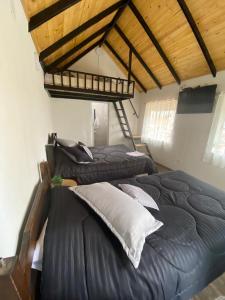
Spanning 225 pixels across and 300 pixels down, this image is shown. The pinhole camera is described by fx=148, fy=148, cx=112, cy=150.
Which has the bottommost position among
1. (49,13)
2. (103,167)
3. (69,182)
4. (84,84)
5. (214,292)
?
(214,292)

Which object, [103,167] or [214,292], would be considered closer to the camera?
[214,292]

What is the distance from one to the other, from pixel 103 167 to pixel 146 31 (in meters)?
2.88

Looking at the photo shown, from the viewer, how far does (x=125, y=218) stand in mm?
906

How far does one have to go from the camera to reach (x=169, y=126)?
162 inches

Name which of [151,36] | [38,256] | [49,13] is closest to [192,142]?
[151,36]

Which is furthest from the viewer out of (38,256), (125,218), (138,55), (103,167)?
(138,55)

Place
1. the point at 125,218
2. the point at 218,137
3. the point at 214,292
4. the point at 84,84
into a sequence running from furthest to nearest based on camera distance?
the point at 84,84, the point at 218,137, the point at 214,292, the point at 125,218

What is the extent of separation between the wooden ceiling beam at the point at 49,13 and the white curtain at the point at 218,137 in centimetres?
287

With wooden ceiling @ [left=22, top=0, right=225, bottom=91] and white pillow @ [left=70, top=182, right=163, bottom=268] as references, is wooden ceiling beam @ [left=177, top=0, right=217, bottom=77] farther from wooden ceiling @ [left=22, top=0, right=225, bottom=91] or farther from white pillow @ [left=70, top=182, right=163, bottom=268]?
white pillow @ [left=70, top=182, right=163, bottom=268]

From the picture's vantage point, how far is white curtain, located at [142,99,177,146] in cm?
407

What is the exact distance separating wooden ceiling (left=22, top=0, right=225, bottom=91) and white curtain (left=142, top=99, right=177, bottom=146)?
2.12 feet

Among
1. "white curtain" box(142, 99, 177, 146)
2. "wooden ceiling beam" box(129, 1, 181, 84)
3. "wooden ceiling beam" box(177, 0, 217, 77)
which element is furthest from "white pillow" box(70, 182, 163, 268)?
"white curtain" box(142, 99, 177, 146)

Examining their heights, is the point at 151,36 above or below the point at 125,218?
above

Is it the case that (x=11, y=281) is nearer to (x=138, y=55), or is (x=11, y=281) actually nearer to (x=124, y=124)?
(x=138, y=55)
